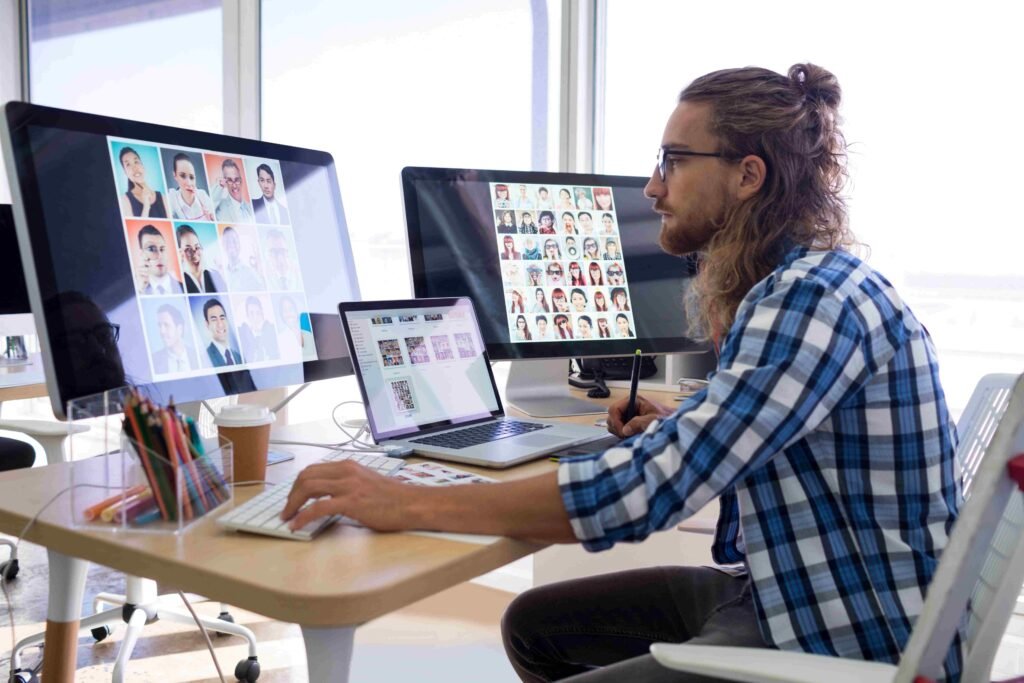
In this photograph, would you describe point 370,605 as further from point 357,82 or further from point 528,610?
point 357,82

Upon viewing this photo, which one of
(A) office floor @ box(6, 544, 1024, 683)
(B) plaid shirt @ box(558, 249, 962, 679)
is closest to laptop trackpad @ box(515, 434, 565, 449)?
(B) plaid shirt @ box(558, 249, 962, 679)

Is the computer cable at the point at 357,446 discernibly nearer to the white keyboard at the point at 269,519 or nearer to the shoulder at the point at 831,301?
the white keyboard at the point at 269,519

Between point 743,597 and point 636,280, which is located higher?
point 636,280

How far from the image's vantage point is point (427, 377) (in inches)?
62.7

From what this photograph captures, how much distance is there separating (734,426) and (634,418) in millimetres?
623

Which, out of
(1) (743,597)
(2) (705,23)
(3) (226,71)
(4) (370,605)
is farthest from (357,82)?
(4) (370,605)

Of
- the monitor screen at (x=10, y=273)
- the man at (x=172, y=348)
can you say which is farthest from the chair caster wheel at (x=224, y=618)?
the man at (x=172, y=348)

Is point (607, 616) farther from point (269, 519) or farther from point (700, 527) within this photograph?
point (269, 519)

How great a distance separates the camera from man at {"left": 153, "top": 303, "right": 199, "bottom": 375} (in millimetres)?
1273

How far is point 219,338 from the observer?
1357 mm

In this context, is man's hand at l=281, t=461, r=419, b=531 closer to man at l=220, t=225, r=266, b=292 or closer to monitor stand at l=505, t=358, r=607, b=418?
man at l=220, t=225, r=266, b=292

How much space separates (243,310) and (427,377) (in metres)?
0.33

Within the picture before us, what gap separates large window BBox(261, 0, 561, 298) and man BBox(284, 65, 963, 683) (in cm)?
196

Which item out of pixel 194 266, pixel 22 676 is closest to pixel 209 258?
pixel 194 266
